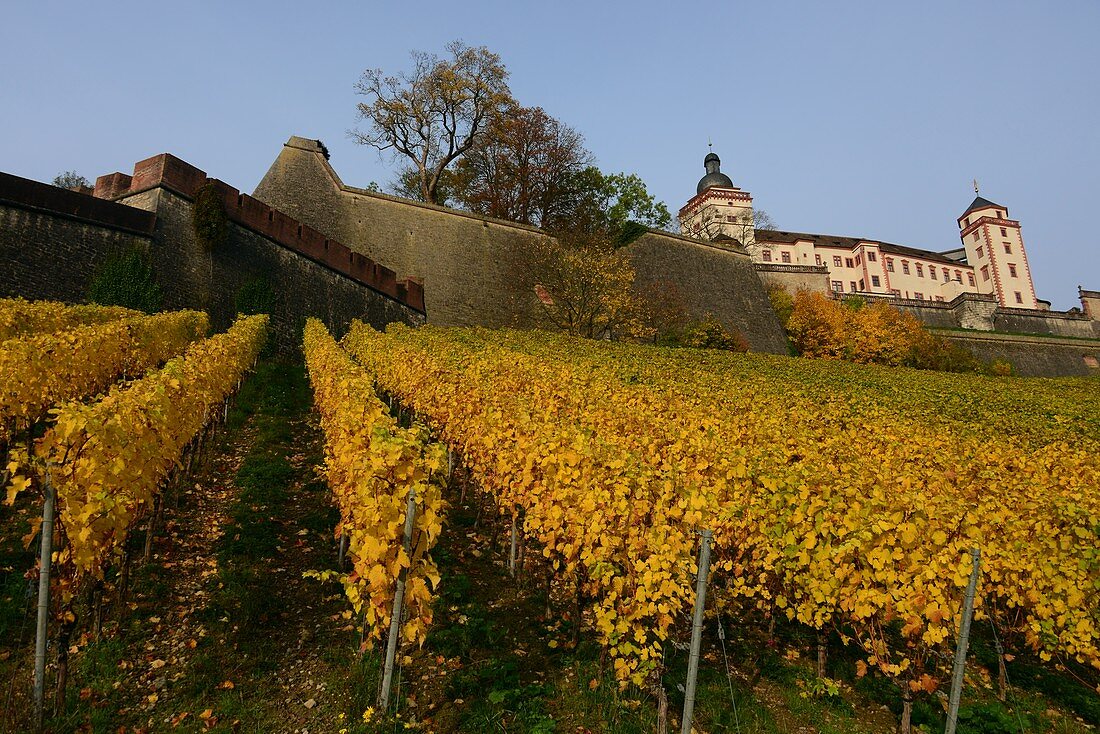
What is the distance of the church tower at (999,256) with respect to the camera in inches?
3027

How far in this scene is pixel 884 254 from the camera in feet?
249

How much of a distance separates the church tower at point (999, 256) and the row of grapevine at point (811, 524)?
290 ft

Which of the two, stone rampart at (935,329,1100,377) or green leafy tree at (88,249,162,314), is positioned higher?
green leafy tree at (88,249,162,314)

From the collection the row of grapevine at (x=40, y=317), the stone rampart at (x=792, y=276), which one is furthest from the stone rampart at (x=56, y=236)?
the stone rampart at (x=792, y=276)

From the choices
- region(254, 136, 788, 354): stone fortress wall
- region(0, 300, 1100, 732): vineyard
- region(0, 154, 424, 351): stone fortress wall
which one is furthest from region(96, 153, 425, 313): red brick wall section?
region(0, 300, 1100, 732): vineyard

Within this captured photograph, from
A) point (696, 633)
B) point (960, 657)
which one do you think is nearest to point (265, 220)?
point (696, 633)

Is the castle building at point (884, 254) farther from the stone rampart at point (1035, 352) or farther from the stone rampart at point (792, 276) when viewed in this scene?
the stone rampart at point (1035, 352)

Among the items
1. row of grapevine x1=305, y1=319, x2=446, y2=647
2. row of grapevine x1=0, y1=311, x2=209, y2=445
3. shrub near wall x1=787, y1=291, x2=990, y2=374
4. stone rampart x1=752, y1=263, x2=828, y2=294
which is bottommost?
shrub near wall x1=787, y1=291, x2=990, y2=374

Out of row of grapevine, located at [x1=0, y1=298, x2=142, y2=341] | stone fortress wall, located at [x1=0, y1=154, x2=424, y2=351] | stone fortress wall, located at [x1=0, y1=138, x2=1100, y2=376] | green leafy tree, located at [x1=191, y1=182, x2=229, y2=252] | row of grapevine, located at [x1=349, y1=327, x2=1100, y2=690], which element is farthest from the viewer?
green leafy tree, located at [x1=191, y1=182, x2=229, y2=252]

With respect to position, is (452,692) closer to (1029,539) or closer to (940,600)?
(940,600)

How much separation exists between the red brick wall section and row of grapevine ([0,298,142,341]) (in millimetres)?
7556

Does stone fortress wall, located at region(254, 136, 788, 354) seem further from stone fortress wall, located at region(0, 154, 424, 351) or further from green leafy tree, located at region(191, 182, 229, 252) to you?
green leafy tree, located at region(191, 182, 229, 252)

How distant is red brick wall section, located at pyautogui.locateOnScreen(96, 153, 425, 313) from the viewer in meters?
20.6

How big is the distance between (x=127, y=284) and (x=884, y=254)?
83797mm
